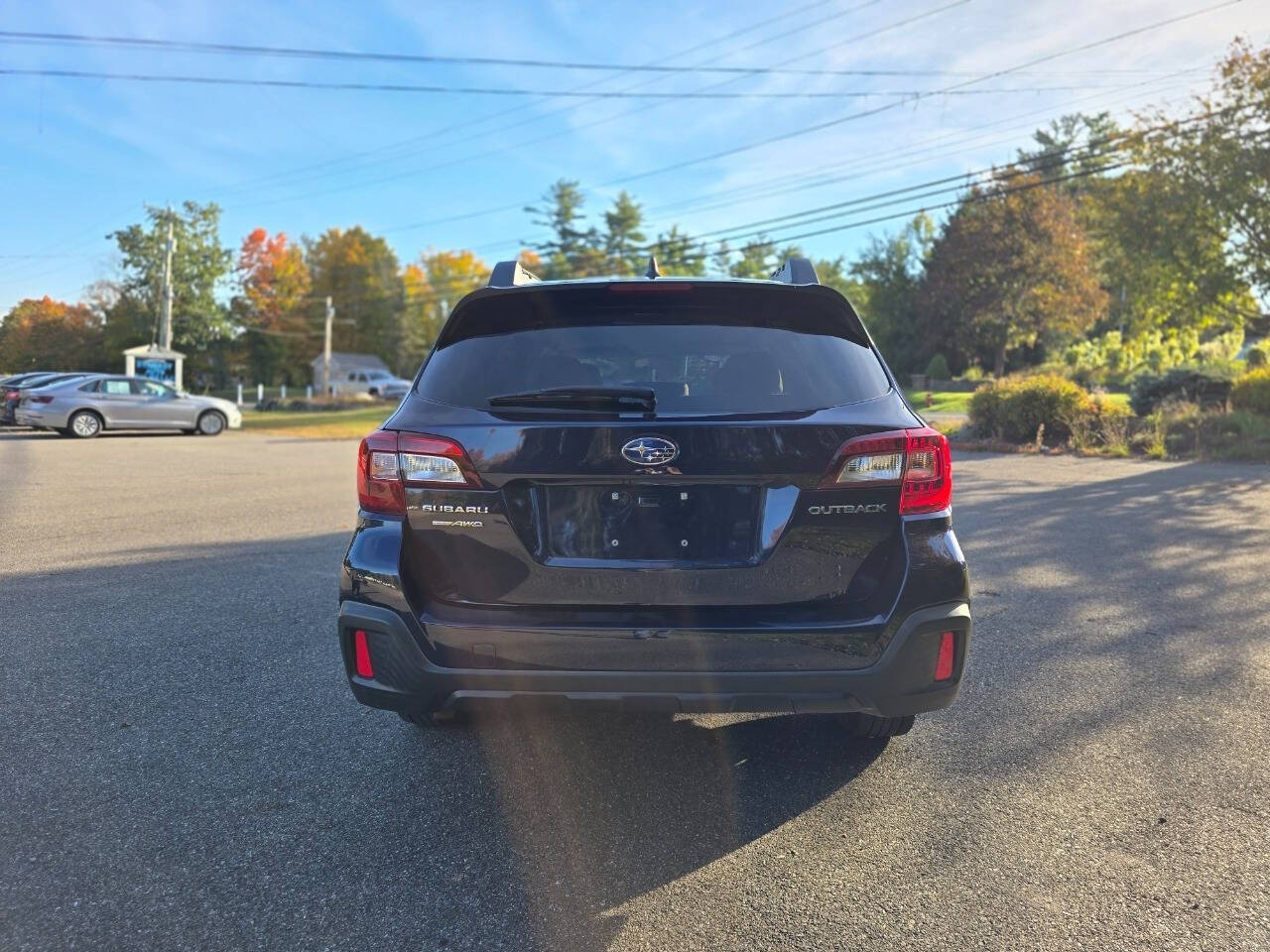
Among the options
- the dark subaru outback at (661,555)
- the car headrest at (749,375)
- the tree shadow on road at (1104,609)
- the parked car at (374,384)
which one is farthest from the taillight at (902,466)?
the parked car at (374,384)

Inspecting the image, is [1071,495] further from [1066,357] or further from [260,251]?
[260,251]

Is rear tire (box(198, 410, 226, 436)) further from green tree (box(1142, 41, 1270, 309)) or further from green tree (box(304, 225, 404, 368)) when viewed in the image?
green tree (box(304, 225, 404, 368))

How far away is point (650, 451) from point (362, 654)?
113 cm

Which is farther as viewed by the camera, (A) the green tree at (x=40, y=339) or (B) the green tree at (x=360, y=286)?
(B) the green tree at (x=360, y=286)

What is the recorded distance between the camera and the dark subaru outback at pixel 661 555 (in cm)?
257

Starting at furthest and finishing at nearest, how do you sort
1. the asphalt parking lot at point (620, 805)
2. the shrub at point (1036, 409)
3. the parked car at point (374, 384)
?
the parked car at point (374, 384) < the shrub at point (1036, 409) < the asphalt parking lot at point (620, 805)

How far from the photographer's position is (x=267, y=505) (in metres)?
10.0

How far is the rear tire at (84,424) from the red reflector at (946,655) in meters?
23.7

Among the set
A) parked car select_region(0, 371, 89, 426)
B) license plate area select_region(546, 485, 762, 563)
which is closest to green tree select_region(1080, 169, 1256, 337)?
license plate area select_region(546, 485, 762, 563)

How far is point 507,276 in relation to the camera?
3250mm

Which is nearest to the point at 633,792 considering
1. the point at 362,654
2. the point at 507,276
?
the point at 362,654

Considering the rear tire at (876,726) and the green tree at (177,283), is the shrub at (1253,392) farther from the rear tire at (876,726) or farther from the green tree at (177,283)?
the green tree at (177,283)

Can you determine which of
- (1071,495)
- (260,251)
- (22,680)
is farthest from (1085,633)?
(260,251)

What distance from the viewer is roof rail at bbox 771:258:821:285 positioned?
319 centimetres
